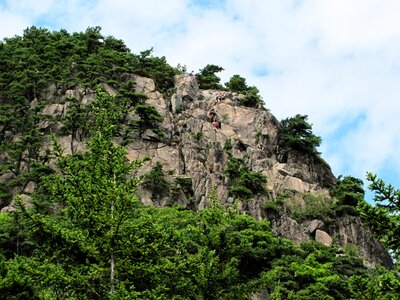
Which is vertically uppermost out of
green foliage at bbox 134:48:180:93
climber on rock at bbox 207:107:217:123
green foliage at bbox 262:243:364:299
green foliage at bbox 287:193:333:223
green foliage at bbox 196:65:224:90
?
green foliage at bbox 196:65:224:90

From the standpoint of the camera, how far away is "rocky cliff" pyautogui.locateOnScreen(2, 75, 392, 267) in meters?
40.8

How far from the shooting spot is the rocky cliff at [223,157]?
1604 inches

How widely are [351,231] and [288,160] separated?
31.5ft

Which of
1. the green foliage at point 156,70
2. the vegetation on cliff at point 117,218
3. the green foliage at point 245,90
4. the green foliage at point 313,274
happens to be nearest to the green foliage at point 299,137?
the vegetation on cliff at point 117,218

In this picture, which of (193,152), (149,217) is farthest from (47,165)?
(149,217)

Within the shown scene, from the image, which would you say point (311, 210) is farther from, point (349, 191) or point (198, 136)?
point (198, 136)

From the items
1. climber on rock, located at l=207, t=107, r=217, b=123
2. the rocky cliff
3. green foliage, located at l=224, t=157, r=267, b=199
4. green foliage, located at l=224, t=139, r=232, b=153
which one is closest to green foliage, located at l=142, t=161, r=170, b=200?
the rocky cliff

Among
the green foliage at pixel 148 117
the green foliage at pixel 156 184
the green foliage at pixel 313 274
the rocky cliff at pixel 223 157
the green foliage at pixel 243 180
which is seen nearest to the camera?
the green foliage at pixel 313 274

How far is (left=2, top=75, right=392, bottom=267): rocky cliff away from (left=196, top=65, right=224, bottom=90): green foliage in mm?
1758

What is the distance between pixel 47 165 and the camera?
39.5 m

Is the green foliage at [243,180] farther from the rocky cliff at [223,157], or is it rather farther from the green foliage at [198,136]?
the green foliage at [198,136]

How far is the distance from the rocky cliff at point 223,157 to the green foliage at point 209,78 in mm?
1758

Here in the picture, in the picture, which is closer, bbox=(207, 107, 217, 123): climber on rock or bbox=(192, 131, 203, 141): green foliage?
bbox=(192, 131, 203, 141): green foliage

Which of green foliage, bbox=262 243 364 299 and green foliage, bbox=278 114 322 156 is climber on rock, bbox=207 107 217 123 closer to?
green foliage, bbox=278 114 322 156
